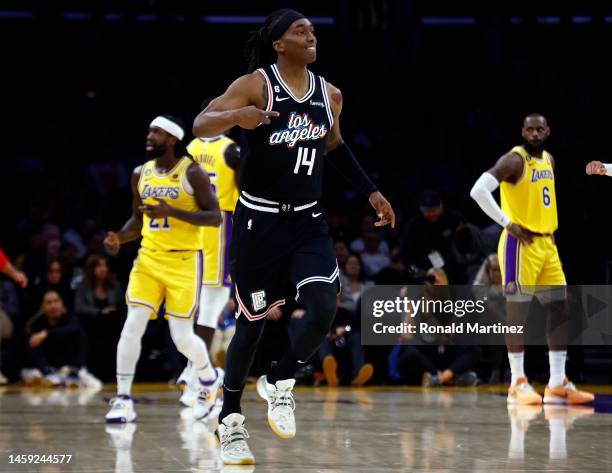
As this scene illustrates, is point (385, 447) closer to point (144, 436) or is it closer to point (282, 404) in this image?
point (282, 404)

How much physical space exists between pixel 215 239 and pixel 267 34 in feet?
10.4

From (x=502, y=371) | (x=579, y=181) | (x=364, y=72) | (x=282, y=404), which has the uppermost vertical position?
(x=364, y=72)

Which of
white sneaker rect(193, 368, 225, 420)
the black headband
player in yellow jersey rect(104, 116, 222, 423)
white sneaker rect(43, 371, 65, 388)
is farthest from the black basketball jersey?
white sneaker rect(43, 371, 65, 388)

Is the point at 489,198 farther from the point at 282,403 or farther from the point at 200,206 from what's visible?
the point at 282,403

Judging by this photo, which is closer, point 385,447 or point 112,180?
point 385,447

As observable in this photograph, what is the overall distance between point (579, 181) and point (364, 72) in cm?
314

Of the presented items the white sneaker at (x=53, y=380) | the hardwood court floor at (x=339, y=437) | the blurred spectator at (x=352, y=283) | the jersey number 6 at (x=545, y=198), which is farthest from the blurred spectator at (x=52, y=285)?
the jersey number 6 at (x=545, y=198)

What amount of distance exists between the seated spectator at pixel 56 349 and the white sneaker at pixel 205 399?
3.34m

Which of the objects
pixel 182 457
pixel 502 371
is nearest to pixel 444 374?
pixel 502 371

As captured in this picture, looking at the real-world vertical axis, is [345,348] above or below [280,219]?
below

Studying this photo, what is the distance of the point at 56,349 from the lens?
10.5 m

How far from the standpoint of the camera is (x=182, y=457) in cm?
542

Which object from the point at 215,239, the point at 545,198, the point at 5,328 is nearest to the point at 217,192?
the point at 215,239

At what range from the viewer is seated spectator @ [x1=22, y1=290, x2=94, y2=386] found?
10.4 m
